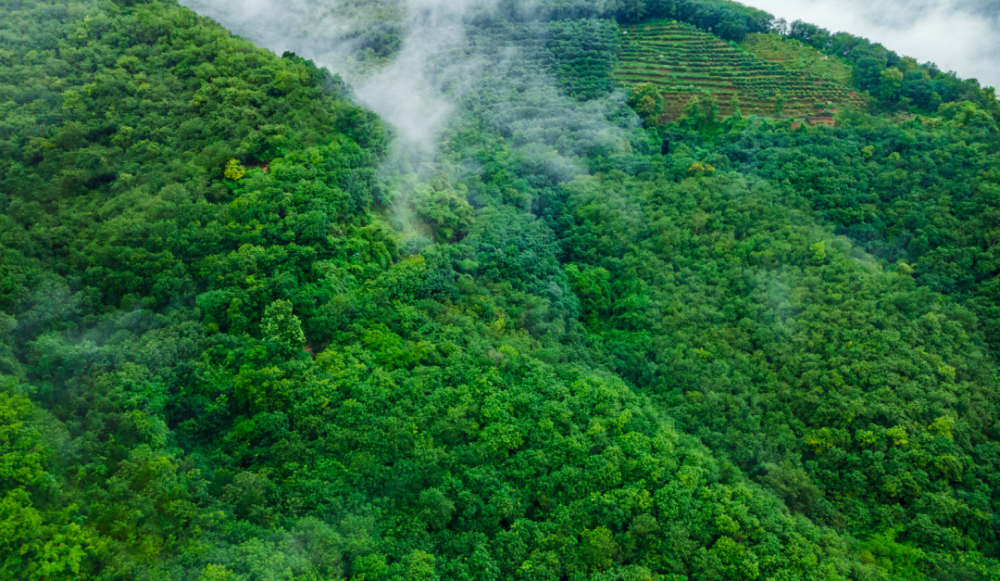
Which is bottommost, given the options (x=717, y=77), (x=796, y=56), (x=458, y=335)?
(x=458, y=335)

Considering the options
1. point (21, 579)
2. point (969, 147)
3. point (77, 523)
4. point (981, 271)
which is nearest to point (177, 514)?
point (77, 523)

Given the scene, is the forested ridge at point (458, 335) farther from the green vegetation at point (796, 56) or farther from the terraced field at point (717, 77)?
the green vegetation at point (796, 56)

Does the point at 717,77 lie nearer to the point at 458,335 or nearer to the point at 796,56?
→ the point at 796,56

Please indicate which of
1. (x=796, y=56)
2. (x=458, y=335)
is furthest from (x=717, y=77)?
(x=458, y=335)

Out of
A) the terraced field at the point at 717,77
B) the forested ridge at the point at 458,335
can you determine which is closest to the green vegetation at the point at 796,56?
the terraced field at the point at 717,77

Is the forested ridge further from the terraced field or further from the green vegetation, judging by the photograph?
the green vegetation

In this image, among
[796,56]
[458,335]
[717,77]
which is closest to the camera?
[458,335]

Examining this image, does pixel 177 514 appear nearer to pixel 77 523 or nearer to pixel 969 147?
pixel 77 523
